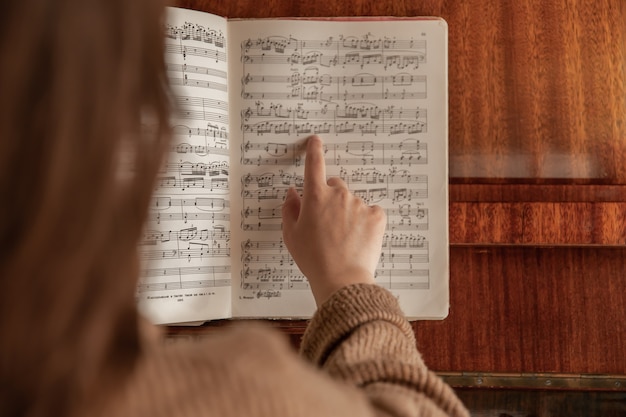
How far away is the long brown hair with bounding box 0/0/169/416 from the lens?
0.31m

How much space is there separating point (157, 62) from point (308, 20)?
521 millimetres

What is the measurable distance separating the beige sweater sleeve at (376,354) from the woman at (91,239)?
0.12 metres

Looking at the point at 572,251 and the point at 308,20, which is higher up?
the point at 308,20

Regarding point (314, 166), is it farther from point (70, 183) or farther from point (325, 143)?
point (70, 183)

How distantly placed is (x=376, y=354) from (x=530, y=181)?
1.21 ft

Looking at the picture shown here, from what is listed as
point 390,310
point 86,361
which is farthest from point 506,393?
point 86,361

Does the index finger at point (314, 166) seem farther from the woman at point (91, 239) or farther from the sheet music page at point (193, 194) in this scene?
the woman at point (91, 239)

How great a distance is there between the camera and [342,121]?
2.75ft

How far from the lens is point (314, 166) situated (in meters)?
0.82

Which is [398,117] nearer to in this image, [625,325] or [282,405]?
[625,325]

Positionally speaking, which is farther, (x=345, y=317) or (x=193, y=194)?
(x=193, y=194)

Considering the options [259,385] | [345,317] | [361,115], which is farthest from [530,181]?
[259,385]

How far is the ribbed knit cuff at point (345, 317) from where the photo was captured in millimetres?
629

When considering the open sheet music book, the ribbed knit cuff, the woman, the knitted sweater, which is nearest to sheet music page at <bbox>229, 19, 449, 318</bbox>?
the open sheet music book
